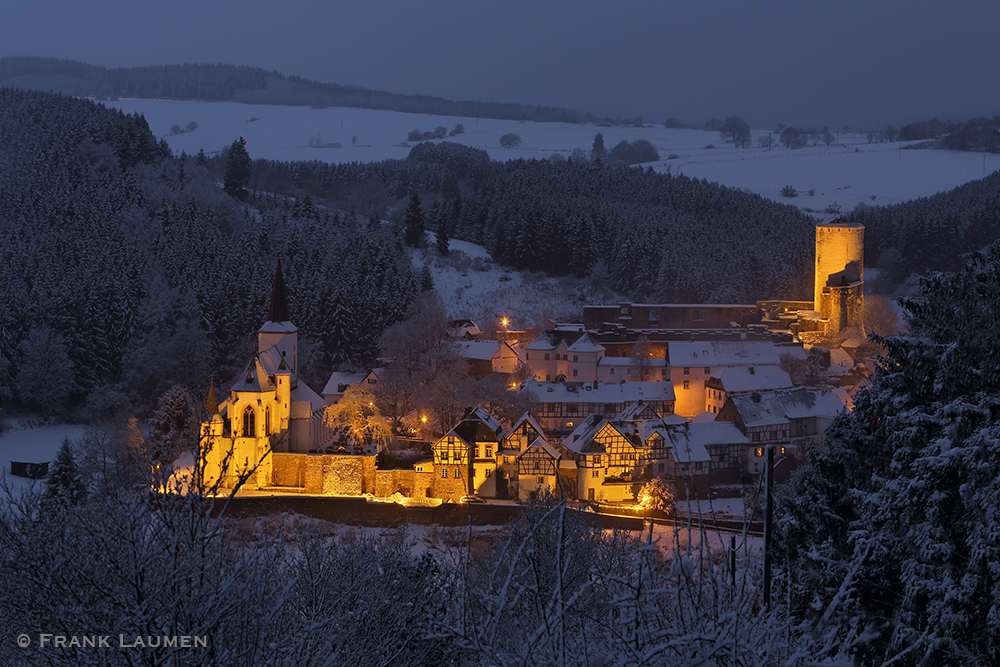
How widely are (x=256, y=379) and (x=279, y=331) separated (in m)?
5.16

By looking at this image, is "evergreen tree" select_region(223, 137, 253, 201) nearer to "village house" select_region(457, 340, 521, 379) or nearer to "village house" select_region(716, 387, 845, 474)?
"village house" select_region(457, 340, 521, 379)

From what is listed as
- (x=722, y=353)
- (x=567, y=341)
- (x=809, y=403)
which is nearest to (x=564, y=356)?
(x=567, y=341)

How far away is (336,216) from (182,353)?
2839cm

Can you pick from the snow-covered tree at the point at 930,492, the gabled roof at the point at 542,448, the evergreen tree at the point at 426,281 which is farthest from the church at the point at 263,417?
the evergreen tree at the point at 426,281

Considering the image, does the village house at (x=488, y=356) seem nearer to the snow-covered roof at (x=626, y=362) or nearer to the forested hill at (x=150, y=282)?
the snow-covered roof at (x=626, y=362)

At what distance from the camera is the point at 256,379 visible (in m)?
30.9

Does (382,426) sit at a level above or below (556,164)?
below

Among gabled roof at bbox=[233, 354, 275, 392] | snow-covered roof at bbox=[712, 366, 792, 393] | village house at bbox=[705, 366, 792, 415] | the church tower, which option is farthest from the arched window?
snow-covered roof at bbox=[712, 366, 792, 393]

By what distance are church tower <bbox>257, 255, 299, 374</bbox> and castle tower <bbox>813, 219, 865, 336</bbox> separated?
26379 millimetres

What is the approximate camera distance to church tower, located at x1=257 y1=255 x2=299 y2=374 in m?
35.7

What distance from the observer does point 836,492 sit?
1253 cm

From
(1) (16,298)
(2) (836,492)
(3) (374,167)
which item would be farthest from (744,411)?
(3) (374,167)

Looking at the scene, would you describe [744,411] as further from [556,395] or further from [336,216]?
[336,216]

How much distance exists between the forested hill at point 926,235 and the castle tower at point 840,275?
12041 millimetres
